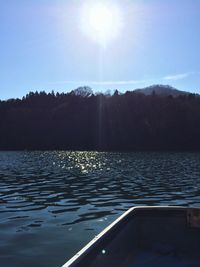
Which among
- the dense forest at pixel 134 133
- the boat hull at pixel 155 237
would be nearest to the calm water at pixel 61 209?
the boat hull at pixel 155 237

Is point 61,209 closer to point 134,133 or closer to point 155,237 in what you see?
point 155,237

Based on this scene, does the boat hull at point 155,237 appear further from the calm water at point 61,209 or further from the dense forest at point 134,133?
the dense forest at point 134,133

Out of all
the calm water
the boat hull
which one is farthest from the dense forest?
the boat hull

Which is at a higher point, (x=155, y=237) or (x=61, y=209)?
(x=155, y=237)

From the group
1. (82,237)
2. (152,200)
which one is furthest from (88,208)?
(82,237)

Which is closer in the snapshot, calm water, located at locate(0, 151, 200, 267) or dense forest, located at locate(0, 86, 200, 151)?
calm water, located at locate(0, 151, 200, 267)

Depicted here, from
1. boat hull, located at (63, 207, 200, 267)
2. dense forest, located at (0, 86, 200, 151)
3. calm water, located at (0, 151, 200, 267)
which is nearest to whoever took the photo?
boat hull, located at (63, 207, 200, 267)

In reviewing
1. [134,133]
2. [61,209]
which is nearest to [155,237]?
→ [61,209]

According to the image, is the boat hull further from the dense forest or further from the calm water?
the dense forest

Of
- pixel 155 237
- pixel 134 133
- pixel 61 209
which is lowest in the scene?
pixel 61 209

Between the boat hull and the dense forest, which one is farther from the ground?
the dense forest

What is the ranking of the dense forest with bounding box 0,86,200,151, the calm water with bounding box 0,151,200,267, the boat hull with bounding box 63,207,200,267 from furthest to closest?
the dense forest with bounding box 0,86,200,151 < the calm water with bounding box 0,151,200,267 < the boat hull with bounding box 63,207,200,267

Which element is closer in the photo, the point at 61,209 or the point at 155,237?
Answer: the point at 155,237

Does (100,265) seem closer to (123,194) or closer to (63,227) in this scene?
(63,227)
